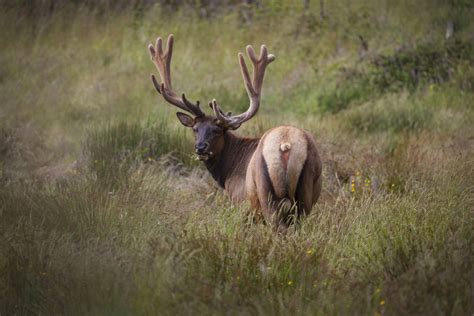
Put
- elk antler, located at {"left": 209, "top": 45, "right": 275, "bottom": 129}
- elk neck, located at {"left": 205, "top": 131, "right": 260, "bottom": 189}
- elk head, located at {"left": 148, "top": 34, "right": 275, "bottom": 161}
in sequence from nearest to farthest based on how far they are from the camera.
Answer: elk neck, located at {"left": 205, "top": 131, "right": 260, "bottom": 189}
elk head, located at {"left": 148, "top": 34, "right": 275, "bottom": 161}
elk antler, located at {"left": 209, "top": 45, "right": 275, "bottom": 129}

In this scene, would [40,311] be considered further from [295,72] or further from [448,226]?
[295,72]

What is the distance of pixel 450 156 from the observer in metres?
9.15

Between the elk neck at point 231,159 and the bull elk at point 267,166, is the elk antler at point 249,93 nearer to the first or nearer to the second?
the bull elk at point 267,166

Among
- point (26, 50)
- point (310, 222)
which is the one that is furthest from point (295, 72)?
point (310, 222)

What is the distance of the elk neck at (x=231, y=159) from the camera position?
7844mm

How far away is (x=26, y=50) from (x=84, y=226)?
540 inches

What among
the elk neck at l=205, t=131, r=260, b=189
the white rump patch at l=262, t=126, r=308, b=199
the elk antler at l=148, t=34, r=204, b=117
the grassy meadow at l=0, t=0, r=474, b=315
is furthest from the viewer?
the elk antler at l=148, t=34, r=204, b=117

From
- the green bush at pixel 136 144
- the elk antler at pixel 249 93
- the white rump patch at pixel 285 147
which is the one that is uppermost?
the elk antler at pixel 249 93

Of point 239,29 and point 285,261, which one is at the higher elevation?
point 239,29

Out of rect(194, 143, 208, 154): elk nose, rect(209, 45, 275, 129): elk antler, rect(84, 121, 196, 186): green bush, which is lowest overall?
rect(84, 121, 196, 186): green bush

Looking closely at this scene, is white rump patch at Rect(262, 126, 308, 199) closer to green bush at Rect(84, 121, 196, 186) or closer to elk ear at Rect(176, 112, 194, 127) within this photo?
elk ear at Rect(176, 112, 194, 127)

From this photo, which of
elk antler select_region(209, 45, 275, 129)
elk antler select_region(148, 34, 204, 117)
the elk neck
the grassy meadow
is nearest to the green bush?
the grassy meadow

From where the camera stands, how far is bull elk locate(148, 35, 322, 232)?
642 centimetres

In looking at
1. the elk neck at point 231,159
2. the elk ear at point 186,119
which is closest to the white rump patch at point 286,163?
the elk neck at point 231,159
